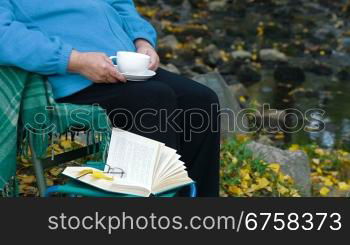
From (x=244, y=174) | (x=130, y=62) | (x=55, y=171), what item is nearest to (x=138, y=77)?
(x=130, y=62)

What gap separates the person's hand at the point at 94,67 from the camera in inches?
127

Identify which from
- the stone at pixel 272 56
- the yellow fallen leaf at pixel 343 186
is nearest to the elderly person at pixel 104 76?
the yellow fallen leaf at pixel 343 186

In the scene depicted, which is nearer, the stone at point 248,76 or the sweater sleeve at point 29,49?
the sweater sleeve at point 29,49

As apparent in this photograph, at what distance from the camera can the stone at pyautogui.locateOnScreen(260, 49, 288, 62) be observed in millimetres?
8796

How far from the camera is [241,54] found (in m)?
8.83

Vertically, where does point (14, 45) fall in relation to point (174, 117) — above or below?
above

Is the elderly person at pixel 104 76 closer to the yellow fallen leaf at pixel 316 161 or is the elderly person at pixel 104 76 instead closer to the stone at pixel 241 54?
the yellow fallen leaf at pixel 316 161

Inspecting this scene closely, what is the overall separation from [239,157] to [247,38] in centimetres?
532

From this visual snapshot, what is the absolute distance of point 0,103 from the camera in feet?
10.4

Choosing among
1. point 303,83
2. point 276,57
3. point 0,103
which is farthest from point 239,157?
point 276,57

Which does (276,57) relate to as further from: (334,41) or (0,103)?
(0,103)

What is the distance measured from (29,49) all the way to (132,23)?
2.49 ft

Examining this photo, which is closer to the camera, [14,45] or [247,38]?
[14,45]

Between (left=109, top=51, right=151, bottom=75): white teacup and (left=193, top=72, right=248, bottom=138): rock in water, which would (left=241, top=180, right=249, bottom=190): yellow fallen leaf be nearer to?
(left=193, top=72, right=248, bottom=138): rock in water
